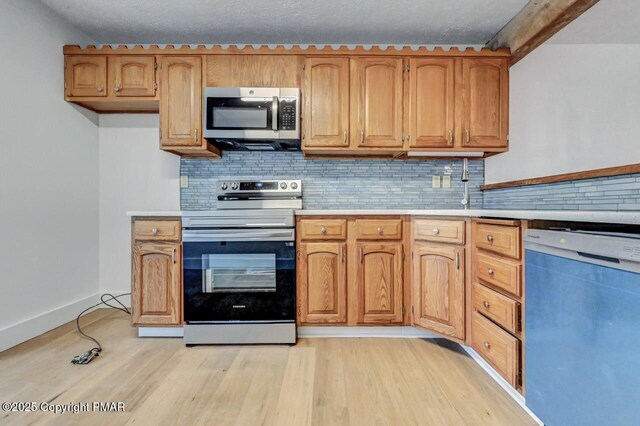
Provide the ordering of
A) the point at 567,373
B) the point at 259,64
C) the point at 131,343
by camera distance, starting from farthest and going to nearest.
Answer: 1. the point at 259,64
2. the point at 131,343
3. the point at 567,373

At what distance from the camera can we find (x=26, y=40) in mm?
2145

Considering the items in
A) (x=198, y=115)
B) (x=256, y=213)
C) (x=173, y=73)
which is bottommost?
(x=256, y=213)

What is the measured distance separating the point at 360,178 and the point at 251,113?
105cm

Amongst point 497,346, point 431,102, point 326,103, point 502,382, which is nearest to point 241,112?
point 326,103

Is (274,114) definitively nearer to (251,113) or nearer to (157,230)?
(251,113)

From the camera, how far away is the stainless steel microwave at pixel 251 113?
7.66ft

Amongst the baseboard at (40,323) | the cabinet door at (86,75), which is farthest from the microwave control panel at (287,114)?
the baseboard at (40,323)

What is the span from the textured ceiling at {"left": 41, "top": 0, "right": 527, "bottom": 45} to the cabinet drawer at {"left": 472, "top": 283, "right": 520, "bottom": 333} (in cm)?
193

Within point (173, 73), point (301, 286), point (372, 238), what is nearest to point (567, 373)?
point (372, 238)

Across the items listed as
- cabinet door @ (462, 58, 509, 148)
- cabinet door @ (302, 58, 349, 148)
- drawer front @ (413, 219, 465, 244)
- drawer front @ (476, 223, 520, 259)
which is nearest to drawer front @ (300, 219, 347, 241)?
drawer front @ (413, 219, 465, 244)

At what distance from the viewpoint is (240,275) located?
216 cm

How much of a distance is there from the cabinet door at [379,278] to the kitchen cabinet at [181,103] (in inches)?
58.5

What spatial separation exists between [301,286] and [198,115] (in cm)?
151

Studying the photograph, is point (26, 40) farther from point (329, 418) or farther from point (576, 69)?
point (576, 69)
